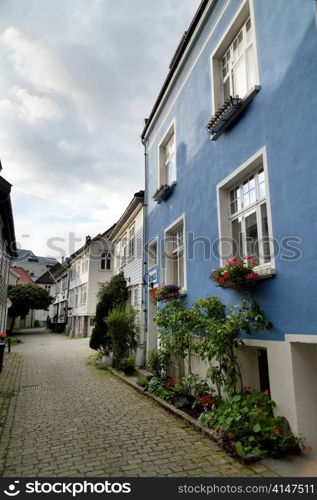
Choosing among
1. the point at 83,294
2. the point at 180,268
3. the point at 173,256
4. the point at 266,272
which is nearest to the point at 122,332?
the point at 173,256

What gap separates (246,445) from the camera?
14.0 ft

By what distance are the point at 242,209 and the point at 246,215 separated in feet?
0.58

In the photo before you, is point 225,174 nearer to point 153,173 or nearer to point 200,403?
point 200,403

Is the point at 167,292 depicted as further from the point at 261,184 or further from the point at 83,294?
the point at 83,294

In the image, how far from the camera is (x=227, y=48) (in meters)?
7.11

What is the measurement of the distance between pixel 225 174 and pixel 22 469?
5724mm

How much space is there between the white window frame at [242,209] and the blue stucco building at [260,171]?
2 cm

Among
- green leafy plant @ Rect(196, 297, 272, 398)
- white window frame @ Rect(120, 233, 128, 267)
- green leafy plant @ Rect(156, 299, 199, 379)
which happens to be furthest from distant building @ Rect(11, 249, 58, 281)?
green leafy plant @ Rect(196, 297, 272, 398)

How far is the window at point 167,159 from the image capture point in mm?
10359

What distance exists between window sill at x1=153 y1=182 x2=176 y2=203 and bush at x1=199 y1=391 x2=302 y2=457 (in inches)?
237

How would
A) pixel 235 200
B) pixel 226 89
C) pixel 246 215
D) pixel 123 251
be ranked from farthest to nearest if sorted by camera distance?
pixel 123 251 → pixel 226 89 → pixel 235 200 → pixel 246 215

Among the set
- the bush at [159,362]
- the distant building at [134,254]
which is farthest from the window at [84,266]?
the bush at [159,362]

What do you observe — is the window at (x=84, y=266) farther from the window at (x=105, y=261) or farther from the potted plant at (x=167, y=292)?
the potted plant at (x=167, y=292)

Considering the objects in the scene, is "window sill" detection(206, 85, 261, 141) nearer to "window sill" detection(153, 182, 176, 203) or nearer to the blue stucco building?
the blue stucco building
